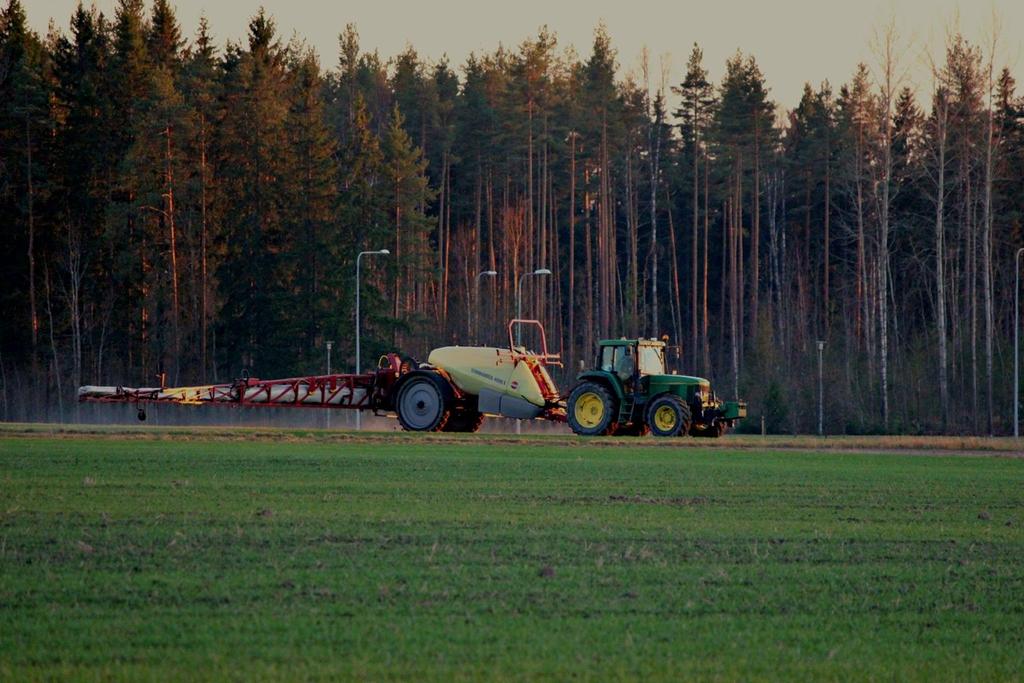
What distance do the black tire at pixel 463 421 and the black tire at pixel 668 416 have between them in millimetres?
4619

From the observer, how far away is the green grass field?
8586 millimetres

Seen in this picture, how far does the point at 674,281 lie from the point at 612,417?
54.3 metres

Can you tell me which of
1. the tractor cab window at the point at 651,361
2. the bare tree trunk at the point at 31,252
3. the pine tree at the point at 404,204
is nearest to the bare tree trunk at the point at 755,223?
the pine tree at the point at 404,204

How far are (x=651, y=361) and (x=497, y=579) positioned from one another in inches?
979

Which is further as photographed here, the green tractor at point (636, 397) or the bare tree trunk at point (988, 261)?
the bare tree trunk at point (988, 261)

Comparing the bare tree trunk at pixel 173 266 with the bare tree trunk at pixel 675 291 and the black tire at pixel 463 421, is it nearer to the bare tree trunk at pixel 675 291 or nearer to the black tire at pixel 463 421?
the bare tree trunk at pixel 675 291

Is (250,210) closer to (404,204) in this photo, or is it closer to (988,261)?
(404,204)

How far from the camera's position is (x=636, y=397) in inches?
1390

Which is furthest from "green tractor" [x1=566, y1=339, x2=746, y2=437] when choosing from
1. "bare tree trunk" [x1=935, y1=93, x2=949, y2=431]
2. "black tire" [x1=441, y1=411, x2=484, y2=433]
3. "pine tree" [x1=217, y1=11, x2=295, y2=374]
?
"pine tree" [x1=217, y1=11, x2=295, y2=374]

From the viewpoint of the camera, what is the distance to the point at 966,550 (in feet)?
43.9

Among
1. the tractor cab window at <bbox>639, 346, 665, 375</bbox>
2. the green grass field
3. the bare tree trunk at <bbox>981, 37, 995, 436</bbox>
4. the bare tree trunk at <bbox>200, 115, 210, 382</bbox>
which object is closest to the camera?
the green grass field

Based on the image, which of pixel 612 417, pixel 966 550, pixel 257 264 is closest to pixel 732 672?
pixel 966 550

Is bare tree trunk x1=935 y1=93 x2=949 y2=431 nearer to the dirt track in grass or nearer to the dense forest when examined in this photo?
the dense forest

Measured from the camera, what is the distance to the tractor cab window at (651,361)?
116 ft
